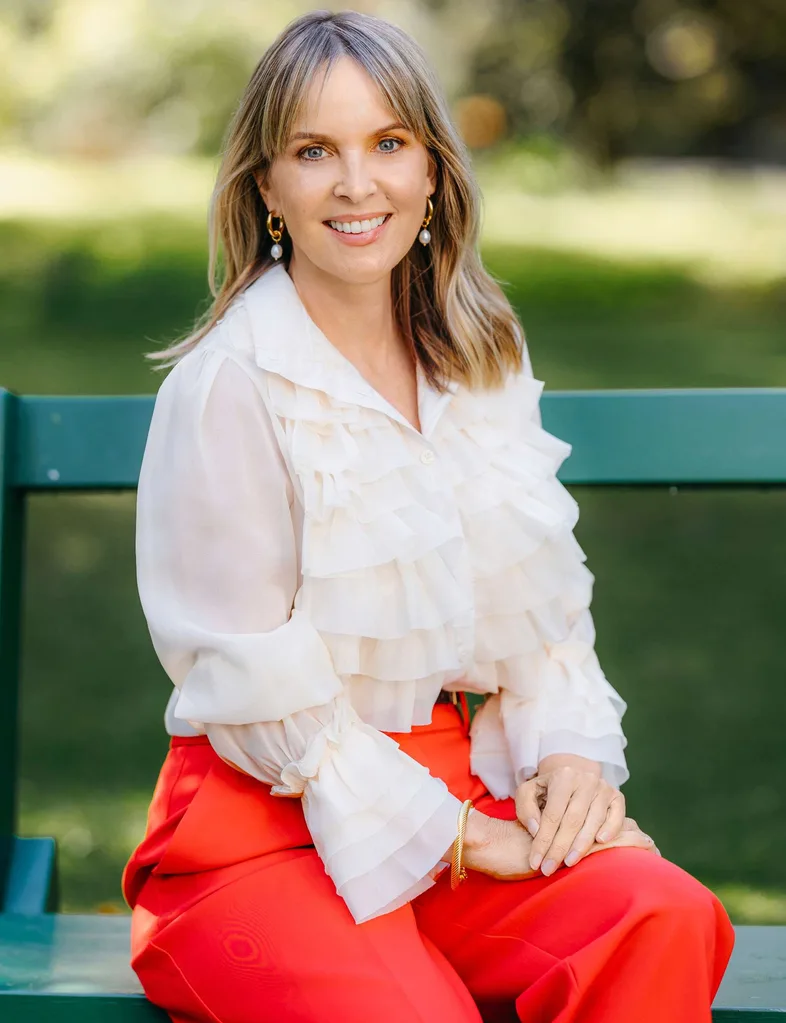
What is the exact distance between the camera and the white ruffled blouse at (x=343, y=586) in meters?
1.98

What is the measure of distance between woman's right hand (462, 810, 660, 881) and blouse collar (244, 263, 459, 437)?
629 mm

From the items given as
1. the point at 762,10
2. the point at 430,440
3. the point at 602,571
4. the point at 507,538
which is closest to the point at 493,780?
the point at 507,538

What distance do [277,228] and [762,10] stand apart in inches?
347

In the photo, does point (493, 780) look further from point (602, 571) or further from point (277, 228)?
point (602, 571)

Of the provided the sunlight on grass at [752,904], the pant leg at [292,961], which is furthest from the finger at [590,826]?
the sunlight on grass at [752,904]

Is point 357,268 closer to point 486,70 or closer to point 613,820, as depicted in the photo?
point 613,820

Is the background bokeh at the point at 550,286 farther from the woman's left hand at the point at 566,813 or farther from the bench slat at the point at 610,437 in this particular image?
the woman's left hand at the point at 566,813

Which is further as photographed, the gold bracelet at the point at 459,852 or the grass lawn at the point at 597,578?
the grass lawn at the point at 597,578

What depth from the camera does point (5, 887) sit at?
2.63 meters

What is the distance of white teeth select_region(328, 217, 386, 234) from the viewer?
216cm

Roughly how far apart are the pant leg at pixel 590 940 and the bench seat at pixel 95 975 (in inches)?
6.9

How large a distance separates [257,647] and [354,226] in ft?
2.21

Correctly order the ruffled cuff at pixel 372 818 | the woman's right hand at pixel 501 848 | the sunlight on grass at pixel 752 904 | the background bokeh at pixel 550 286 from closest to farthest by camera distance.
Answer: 1. the ruffled cuff at pixel 372 818
2. the woman's right hand at pixel 501 848
3. the sunlight on grass at pixel 752 904
4. the background bokeh at pixel 550 286

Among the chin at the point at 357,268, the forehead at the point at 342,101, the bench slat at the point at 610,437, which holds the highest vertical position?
the forehead at the point at 342,101
